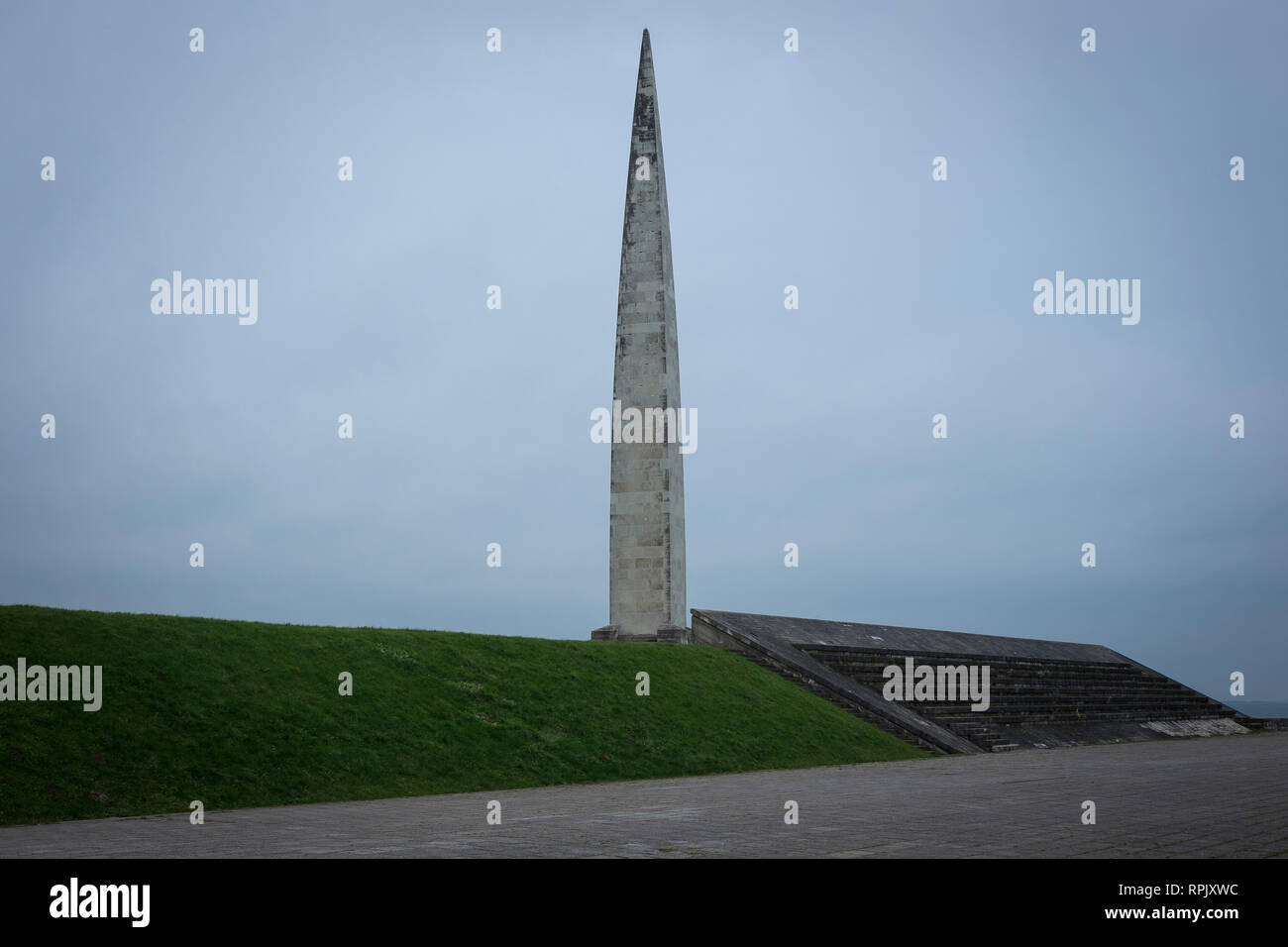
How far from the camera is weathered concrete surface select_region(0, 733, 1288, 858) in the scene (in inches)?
362

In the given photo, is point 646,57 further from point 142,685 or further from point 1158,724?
point 1158,724

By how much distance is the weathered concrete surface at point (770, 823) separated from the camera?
919 centimetres

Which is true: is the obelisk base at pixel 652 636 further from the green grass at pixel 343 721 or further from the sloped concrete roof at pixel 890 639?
the green grass at pixel 343 721

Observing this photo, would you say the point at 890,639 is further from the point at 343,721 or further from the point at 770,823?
the point at 770,823

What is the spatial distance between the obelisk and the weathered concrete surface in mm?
12926

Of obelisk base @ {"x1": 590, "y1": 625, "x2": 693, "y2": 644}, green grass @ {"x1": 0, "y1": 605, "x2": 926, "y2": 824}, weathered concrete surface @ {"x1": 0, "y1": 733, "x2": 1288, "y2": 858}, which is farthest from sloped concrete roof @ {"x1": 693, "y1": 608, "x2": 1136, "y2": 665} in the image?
weathered concrete surface @ {"x1": 0, "y1": 733, "x2": 1288, "y2": 858}

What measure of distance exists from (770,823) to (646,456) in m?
21.1

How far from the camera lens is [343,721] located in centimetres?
1805

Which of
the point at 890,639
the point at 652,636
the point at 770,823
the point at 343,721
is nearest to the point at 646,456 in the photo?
the point at 652,636

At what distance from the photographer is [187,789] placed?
1475cm

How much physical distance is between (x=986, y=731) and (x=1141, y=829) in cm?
2255

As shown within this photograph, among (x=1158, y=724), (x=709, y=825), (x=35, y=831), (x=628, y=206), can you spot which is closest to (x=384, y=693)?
(x=35, y=831)

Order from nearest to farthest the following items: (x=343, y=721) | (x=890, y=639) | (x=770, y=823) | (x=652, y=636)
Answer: (x=770, y=823), (x=343, y=721), (x=652, y=636), (x=890, y=639)

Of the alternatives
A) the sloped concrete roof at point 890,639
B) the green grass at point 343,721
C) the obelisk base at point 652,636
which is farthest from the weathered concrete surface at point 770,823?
the sloped concrete roof at point 890,639
